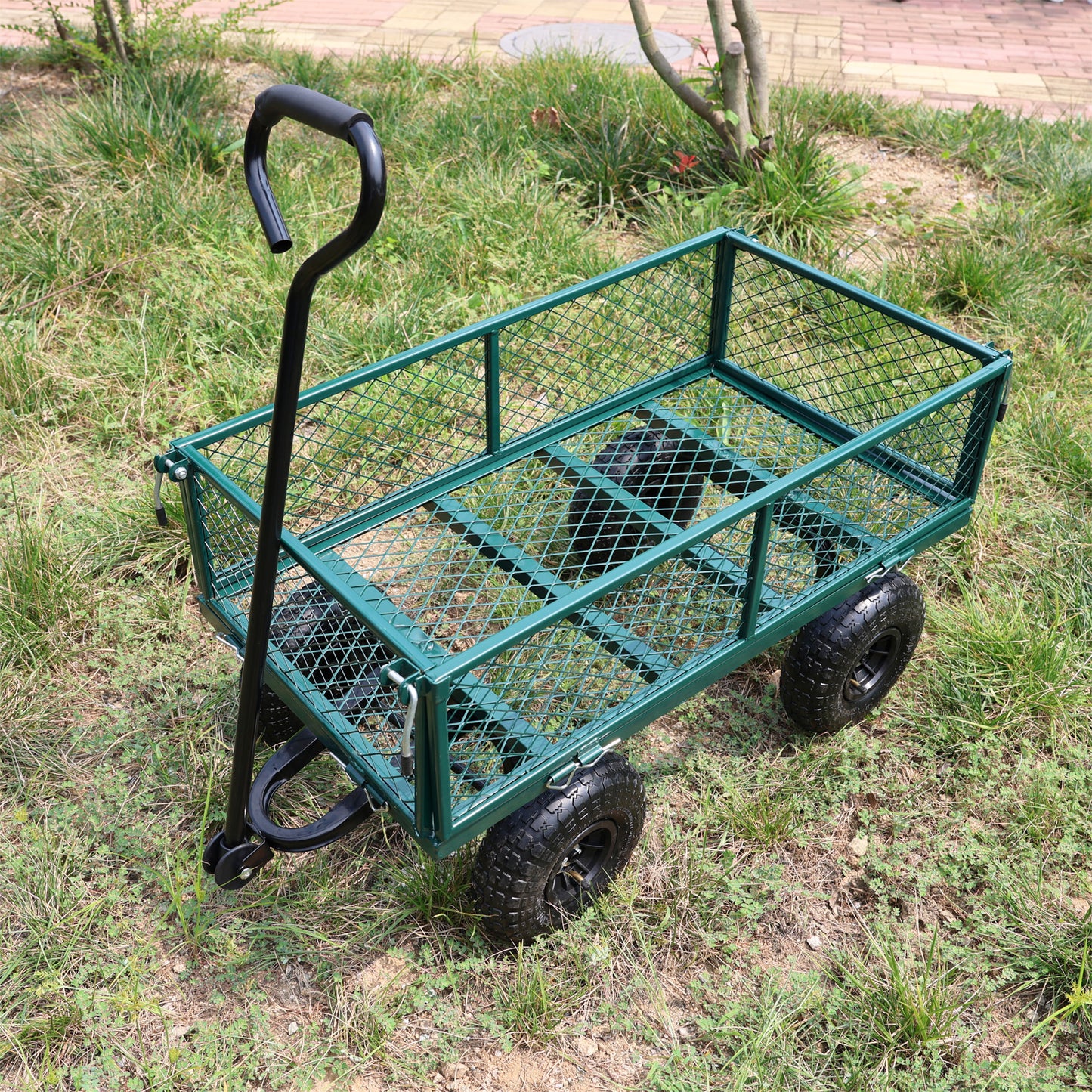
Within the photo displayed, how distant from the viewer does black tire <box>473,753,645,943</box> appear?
2.54 meters

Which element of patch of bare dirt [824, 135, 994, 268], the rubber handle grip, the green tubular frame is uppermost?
the rubber handle grip

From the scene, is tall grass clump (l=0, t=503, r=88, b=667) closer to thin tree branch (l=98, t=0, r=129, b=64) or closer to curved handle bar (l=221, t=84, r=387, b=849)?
curved handle bar (l=221, t=84, r=387, b=849)

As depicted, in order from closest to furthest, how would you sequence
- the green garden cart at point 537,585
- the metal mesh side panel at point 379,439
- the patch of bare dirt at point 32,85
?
the green garden cart at point 537,585, the metal mesh side panel at point 379,439, the patch of bare dirt at point 32,85

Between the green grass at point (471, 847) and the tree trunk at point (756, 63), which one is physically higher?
the tree trunk at point (756, 63)

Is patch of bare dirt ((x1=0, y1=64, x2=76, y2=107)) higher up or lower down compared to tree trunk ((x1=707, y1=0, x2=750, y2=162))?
lower down

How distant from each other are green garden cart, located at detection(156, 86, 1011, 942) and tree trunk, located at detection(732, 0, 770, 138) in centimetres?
200

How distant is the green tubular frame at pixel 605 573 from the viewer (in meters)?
2.31

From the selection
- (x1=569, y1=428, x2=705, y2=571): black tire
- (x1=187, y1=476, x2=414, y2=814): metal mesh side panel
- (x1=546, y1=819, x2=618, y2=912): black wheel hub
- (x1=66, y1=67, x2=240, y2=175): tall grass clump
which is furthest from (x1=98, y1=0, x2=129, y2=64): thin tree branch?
(x1=546, y1=819, x2=618, y2=912): black wheel hub

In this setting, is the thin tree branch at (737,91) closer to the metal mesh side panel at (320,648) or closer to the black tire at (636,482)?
the black tire at (636,482)

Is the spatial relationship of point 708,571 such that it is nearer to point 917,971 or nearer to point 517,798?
point 517,798

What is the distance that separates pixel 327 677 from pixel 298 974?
0.72 m

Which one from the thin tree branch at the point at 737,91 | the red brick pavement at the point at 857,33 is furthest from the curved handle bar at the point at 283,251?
the red brick pavement at the point at 857,33

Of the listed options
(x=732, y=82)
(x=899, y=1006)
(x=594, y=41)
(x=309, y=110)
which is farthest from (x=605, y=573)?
(x=594, y=41)

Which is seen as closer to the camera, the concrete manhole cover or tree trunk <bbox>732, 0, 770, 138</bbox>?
tree trunk <bbox>732, 0, 770, 138</bbox>
